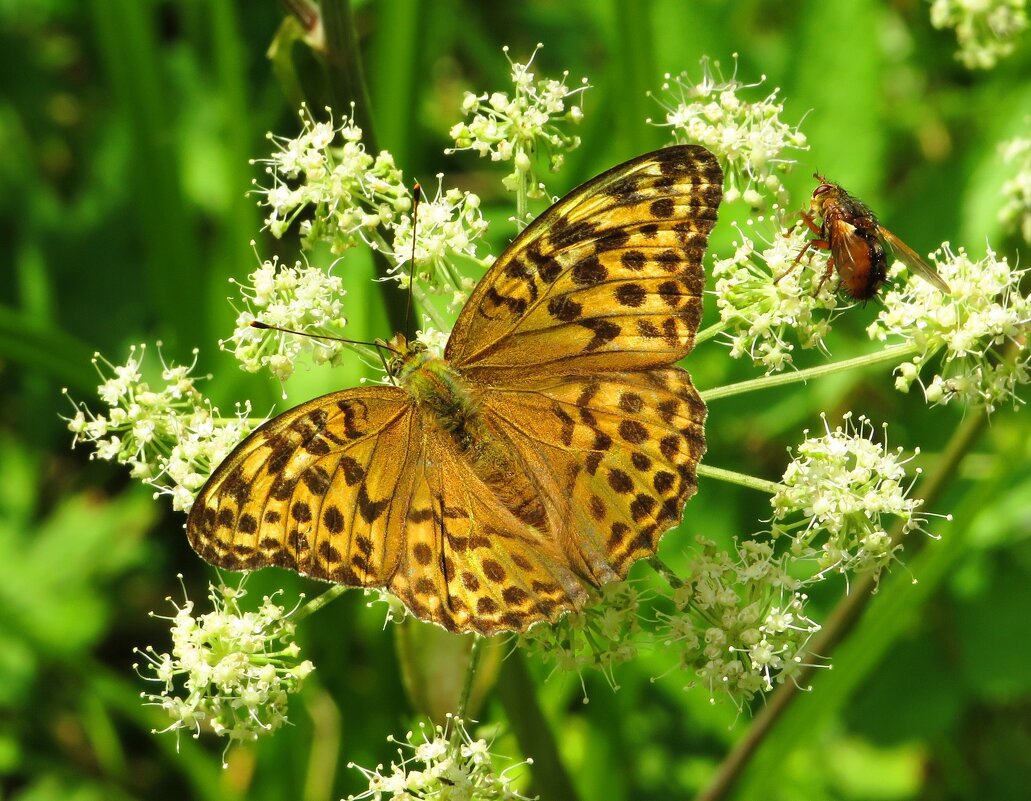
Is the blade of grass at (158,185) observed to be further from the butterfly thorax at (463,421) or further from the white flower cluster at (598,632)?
the white flower cluster at (598,632)

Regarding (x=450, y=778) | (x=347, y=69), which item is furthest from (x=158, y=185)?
(x=450, y=778)

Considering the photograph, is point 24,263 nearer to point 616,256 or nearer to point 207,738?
point 207,738

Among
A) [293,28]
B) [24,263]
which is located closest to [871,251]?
[293,28]

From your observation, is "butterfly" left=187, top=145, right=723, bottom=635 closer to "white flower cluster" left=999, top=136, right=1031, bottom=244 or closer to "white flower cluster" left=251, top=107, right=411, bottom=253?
"white flower cluster" left=251, top=107, right=411, bottom=253

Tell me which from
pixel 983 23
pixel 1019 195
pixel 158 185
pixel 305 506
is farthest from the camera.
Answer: pixel 158 185

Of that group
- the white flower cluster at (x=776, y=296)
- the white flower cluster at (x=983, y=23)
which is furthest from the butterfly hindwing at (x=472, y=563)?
the white flower cluster at (x=983, y=23)

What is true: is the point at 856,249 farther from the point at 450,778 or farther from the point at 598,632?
the point at 450,778

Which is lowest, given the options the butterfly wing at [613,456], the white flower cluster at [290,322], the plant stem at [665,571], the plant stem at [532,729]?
the plant stem at [532,729]
